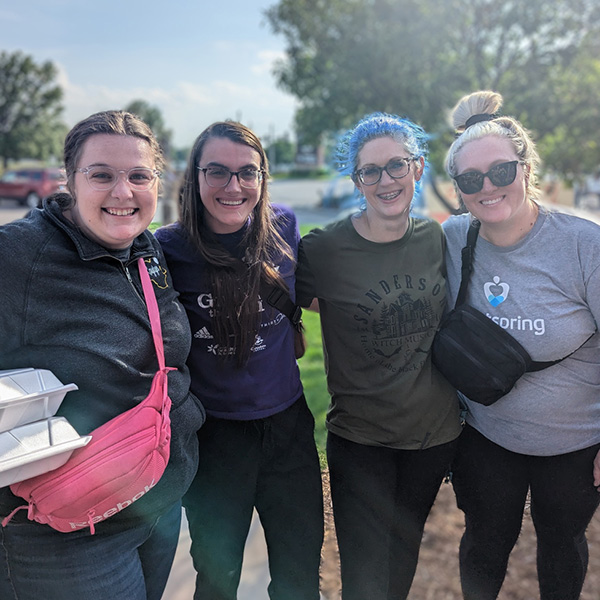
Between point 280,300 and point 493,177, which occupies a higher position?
point 493,177

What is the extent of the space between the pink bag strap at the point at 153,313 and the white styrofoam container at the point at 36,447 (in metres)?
0.36

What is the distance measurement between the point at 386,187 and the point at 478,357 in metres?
0.81

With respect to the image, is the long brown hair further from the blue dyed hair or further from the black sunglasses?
the black sunglasses

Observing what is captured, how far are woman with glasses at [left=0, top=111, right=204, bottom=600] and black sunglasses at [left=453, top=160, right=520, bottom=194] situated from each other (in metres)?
1.24

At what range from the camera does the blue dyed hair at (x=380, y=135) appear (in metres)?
2.39

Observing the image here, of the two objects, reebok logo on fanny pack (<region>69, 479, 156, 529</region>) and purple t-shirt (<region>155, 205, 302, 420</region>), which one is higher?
purple t-shirt (<region>155, 205, 302, 420</region>)

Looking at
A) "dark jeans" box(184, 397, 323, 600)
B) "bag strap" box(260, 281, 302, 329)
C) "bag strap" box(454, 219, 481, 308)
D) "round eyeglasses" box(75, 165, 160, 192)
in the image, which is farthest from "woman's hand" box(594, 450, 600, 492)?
"round eyeglasses" box(75, 165, 160, 192)

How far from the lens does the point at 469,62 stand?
440 inches

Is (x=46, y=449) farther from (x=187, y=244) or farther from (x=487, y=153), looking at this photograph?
(x=487, y=153)

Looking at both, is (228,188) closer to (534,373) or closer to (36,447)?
(36,447)

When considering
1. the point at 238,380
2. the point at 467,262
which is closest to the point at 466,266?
the point at 467,262

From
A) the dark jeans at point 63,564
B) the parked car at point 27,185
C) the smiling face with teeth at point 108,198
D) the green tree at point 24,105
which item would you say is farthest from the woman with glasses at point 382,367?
the green tree at point 24,105

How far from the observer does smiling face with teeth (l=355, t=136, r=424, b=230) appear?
2309 millimetres

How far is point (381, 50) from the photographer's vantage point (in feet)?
35.0
